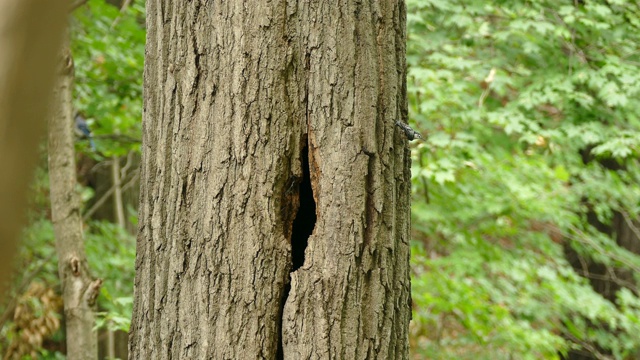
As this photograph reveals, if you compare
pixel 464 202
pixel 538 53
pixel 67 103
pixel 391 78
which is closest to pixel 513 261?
pixel 464 202

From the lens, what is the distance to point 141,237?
7.32ft

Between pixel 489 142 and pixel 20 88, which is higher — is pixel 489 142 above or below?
above

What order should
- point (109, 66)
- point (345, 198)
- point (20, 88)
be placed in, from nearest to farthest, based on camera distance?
point (20, 88)
point (345, 198)
point (109, 66)

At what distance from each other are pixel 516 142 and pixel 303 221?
471 centimetres

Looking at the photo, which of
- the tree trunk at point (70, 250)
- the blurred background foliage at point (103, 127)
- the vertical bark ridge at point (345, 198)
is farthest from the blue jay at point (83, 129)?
the vertical bark ridge at point (345, 198)

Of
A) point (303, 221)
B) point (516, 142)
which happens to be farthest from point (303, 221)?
point (516, 142)

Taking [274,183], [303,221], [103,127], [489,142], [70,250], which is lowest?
[70,250]

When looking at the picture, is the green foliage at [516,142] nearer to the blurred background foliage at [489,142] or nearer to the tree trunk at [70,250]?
the blurred background foliage at [489,142]

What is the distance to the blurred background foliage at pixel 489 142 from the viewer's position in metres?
5.18

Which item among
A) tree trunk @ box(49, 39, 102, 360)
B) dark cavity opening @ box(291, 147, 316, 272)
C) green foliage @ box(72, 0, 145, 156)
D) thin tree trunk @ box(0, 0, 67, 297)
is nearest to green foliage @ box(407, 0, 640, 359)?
green foliage @ box(72, 0, 145, 156)

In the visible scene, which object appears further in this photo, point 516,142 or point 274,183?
point 516,142

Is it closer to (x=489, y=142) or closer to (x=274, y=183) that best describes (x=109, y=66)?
(x=489, y=142)

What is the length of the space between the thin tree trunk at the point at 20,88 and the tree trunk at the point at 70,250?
3.61m

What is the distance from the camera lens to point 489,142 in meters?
6.32
